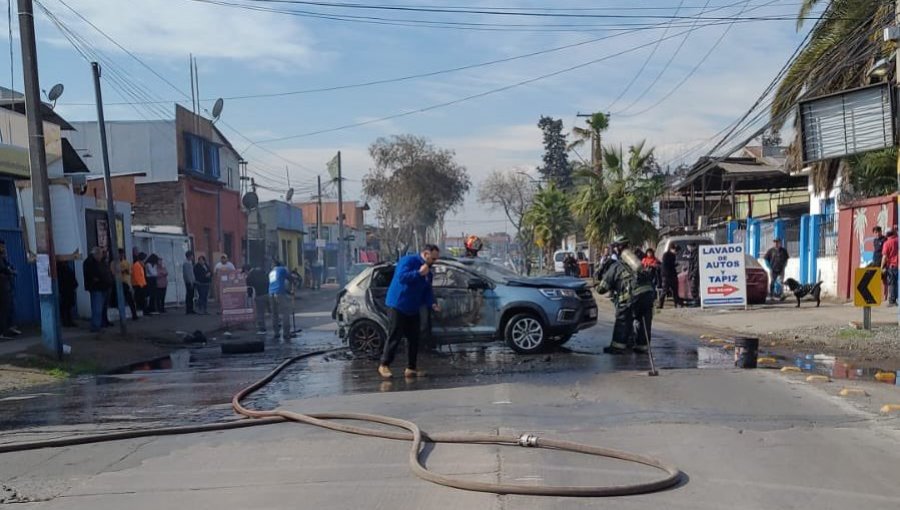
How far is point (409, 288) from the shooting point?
37.8 feet

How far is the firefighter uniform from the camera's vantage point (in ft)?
42.9

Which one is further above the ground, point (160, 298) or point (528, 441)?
point (528, 441)

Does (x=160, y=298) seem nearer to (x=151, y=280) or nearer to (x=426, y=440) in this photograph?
(x=151, y=280)

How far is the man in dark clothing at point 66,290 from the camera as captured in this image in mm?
18812

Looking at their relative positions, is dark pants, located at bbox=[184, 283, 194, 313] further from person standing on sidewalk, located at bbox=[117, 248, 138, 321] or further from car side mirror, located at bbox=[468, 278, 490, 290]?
car side mirror, located at bbox=[468, 278, 490, 290]

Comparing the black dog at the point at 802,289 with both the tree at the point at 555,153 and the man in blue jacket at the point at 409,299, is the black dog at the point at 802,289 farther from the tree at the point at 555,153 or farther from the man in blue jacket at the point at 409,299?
the tree at the point at 555,153

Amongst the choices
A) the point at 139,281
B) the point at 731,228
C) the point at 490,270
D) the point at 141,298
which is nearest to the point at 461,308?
the point at 490,270

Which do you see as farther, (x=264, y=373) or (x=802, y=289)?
(x=802, y=289)

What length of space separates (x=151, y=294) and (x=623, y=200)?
55.9ft

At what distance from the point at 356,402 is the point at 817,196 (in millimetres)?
20532

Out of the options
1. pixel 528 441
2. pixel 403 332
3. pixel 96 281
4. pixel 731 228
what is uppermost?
pixel 731 228

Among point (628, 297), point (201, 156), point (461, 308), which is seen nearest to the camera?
point (628, 297)

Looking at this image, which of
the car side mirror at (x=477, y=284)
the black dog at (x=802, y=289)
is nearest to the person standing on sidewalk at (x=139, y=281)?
the car side mirror at (x=477, y=284)

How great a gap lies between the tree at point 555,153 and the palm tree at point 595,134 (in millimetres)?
43545
